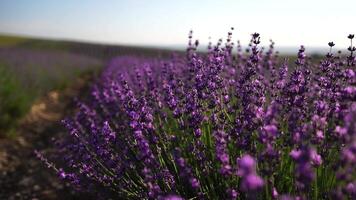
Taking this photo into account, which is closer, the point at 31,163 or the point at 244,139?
the point at 244,139

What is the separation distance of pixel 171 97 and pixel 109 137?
40 centimetres

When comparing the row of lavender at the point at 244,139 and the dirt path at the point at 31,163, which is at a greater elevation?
the row of lavender at the point at 244,139

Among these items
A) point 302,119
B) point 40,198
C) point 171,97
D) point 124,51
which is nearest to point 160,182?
point 171,97

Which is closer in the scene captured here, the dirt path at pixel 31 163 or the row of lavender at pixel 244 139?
the row of lavender at pixel 244 139

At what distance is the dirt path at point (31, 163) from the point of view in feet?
14.1

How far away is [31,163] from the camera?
5.24 m

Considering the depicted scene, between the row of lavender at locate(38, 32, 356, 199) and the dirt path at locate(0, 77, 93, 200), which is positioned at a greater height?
the row of lavender at locate(38, 32, 356, 199)

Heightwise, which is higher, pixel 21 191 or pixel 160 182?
pixel 160 182

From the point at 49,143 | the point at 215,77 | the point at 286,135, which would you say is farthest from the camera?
the point at 49,143

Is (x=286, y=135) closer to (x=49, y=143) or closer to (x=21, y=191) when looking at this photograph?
(x=21, y=191)

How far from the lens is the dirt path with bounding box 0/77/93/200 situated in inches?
170

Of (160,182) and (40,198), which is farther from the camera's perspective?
(40,198)

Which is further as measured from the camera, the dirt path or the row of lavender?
the dirt path

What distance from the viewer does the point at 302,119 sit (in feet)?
7.52
